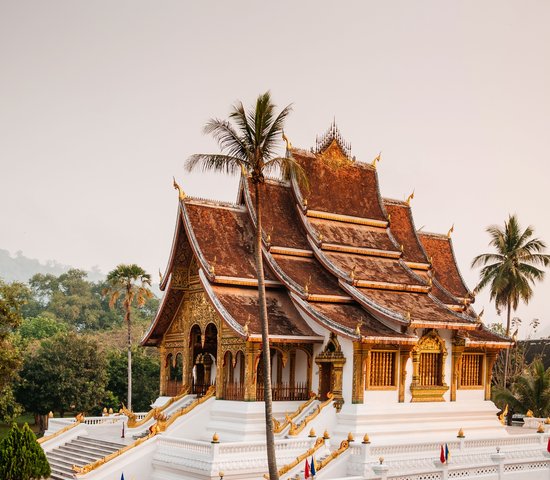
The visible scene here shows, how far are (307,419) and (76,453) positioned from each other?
6390 millimetres

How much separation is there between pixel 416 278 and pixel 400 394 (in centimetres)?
386

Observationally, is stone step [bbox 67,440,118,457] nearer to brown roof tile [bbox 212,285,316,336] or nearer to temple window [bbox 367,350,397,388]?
brown roof tile [bbox 212,285,316,336]

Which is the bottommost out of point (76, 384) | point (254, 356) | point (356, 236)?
point (76, 384)

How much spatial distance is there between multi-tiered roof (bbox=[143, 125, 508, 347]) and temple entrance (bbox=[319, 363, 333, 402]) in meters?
0.84

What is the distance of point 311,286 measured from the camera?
21969mm

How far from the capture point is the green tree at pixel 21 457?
16.7 metres

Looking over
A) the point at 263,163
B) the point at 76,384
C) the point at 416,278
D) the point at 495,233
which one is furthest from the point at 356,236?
the point at 76,384

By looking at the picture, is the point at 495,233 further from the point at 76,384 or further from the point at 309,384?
the point at 76,384

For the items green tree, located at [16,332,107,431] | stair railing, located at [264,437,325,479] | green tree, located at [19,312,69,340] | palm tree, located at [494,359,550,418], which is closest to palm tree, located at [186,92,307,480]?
stair railing, located at [264,437,325,479]

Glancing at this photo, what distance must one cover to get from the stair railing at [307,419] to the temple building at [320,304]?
8.9 inches

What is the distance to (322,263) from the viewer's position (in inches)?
912

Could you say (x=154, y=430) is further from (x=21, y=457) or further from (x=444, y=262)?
(x=444, y=262)

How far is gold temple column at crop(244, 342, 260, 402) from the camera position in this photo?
20.4 m

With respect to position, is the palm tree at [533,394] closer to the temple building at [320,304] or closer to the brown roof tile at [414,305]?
the temple building at [320,304]
